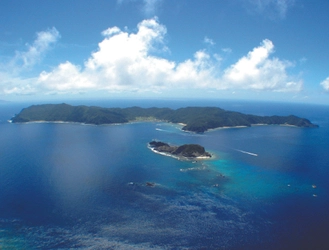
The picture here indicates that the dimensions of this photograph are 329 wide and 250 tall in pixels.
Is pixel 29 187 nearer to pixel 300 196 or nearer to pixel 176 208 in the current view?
pixel 176 208

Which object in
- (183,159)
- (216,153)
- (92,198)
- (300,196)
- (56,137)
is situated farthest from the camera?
(56,137)

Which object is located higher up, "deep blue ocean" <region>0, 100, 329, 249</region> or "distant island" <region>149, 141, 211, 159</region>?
"distant island" <region>149, 141, 211, 159</region>

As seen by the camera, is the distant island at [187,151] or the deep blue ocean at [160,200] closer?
the deep blue ocean at [160,200]

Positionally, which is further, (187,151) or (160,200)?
(187,151)

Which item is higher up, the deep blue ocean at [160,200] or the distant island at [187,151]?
the distant island at [187,151]

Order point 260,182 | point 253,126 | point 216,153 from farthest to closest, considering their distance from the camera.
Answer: point 253,126
point 216,153
point 260,182

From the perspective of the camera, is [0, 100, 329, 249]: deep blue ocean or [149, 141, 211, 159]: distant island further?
[149, 141, 211, 159]: distant island

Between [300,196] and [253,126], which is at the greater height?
[253,126]

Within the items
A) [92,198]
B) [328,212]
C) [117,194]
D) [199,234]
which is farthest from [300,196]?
[92,198]
